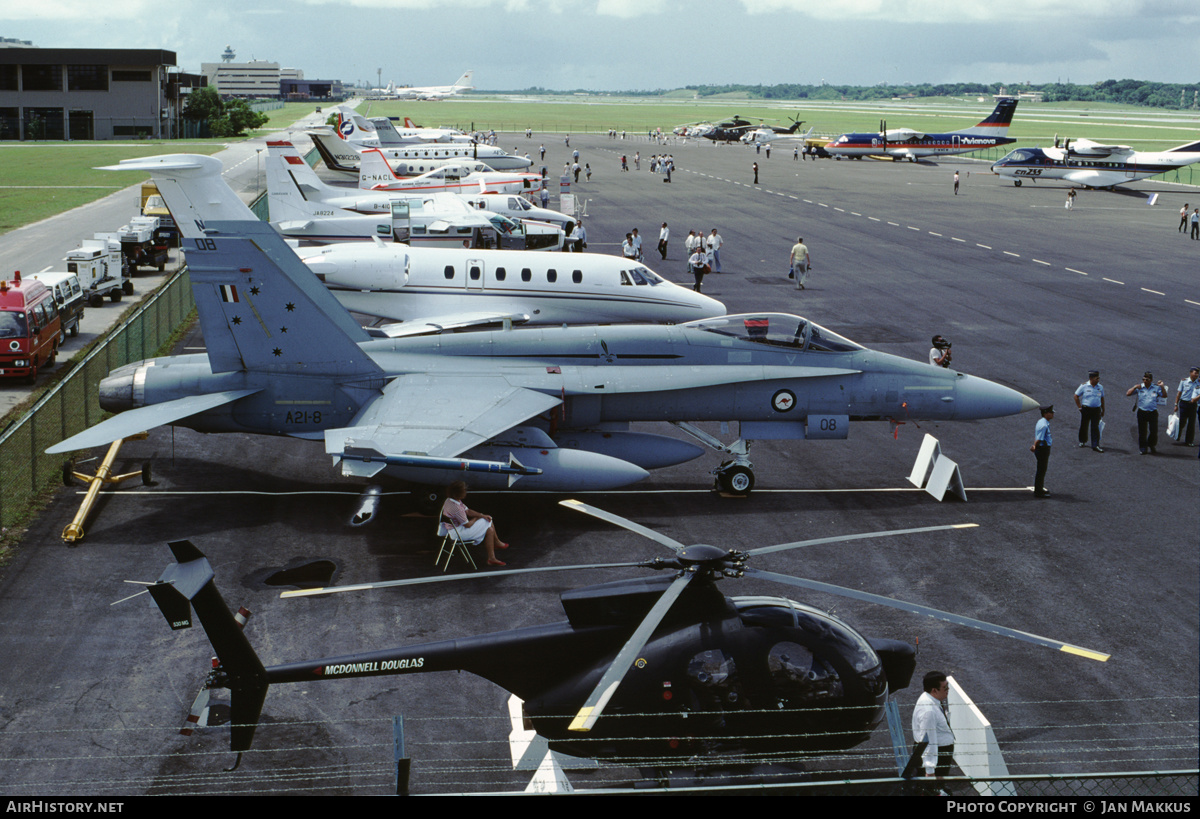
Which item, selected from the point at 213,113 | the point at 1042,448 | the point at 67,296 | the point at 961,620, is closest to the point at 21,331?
the point at 67,296

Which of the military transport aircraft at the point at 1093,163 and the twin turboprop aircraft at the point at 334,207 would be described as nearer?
the twin turboprop aircraft at the point at 334,207

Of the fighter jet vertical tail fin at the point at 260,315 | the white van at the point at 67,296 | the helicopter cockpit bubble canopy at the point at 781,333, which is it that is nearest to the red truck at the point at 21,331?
the white van at the point at 67,296

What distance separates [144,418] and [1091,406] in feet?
67.2

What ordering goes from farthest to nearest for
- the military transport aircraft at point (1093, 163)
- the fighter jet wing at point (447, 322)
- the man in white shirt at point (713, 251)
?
1. the military transport aircraft at point (1093, 163)
2. the man in white shirt at point (713, 251)
3. the fighter jet wing at point (447, 322)

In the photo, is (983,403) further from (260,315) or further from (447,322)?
(447,322)

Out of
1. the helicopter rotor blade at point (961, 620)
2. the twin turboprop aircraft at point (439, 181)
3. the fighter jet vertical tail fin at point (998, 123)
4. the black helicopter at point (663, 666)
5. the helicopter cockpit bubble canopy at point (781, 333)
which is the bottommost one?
the black helicopter at point (663, 666)

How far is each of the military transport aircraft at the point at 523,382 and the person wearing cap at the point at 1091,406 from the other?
11.0 ft

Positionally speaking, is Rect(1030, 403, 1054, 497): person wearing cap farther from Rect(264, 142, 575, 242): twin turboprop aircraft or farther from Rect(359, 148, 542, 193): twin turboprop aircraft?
Rect(359, 148, 542, 193): twin turboprop aircraft

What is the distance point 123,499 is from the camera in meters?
20.6

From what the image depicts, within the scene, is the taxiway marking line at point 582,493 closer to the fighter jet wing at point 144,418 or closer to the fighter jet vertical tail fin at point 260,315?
the fighter jet wing at point 144,418

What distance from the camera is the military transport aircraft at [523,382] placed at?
19734 mm

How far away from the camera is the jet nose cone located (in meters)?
21.6

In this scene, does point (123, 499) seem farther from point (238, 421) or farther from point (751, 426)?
point (751, 426)

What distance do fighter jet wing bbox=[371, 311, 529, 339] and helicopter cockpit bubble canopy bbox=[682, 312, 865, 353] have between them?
9934mm
